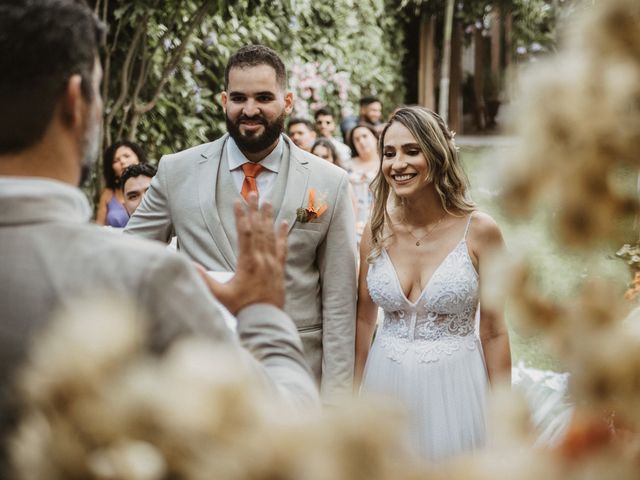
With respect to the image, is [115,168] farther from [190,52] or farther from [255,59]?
[255,59]

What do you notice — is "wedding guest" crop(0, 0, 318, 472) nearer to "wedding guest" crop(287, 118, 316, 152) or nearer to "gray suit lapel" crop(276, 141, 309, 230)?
"gray suit lapel" crop(276, 141, 309, 230)

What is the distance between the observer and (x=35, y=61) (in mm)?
1000

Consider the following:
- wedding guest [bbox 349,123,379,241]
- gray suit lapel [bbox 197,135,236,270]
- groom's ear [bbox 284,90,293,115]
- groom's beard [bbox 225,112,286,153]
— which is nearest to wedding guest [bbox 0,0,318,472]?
gray suit lapel [bbox 197,135,236,270]

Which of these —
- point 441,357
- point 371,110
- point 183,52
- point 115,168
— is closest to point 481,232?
point 441,357

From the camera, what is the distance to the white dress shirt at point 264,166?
3.13 meters

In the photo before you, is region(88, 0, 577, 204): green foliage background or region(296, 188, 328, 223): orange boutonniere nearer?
region(296, 188, 328, 223): orange boutonniere

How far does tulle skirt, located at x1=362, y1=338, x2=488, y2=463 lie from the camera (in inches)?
125

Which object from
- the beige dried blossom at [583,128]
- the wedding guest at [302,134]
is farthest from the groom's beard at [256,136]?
the wedding guest at [302,134]

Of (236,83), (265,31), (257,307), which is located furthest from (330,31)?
(257,307)

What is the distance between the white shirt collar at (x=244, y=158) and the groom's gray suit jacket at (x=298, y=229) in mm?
28

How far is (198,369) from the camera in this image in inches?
20.2

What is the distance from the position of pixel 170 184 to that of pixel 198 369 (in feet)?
8.71

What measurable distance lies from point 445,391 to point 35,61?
2.51 metres

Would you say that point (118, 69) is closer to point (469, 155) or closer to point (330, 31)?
point (330, 31)
